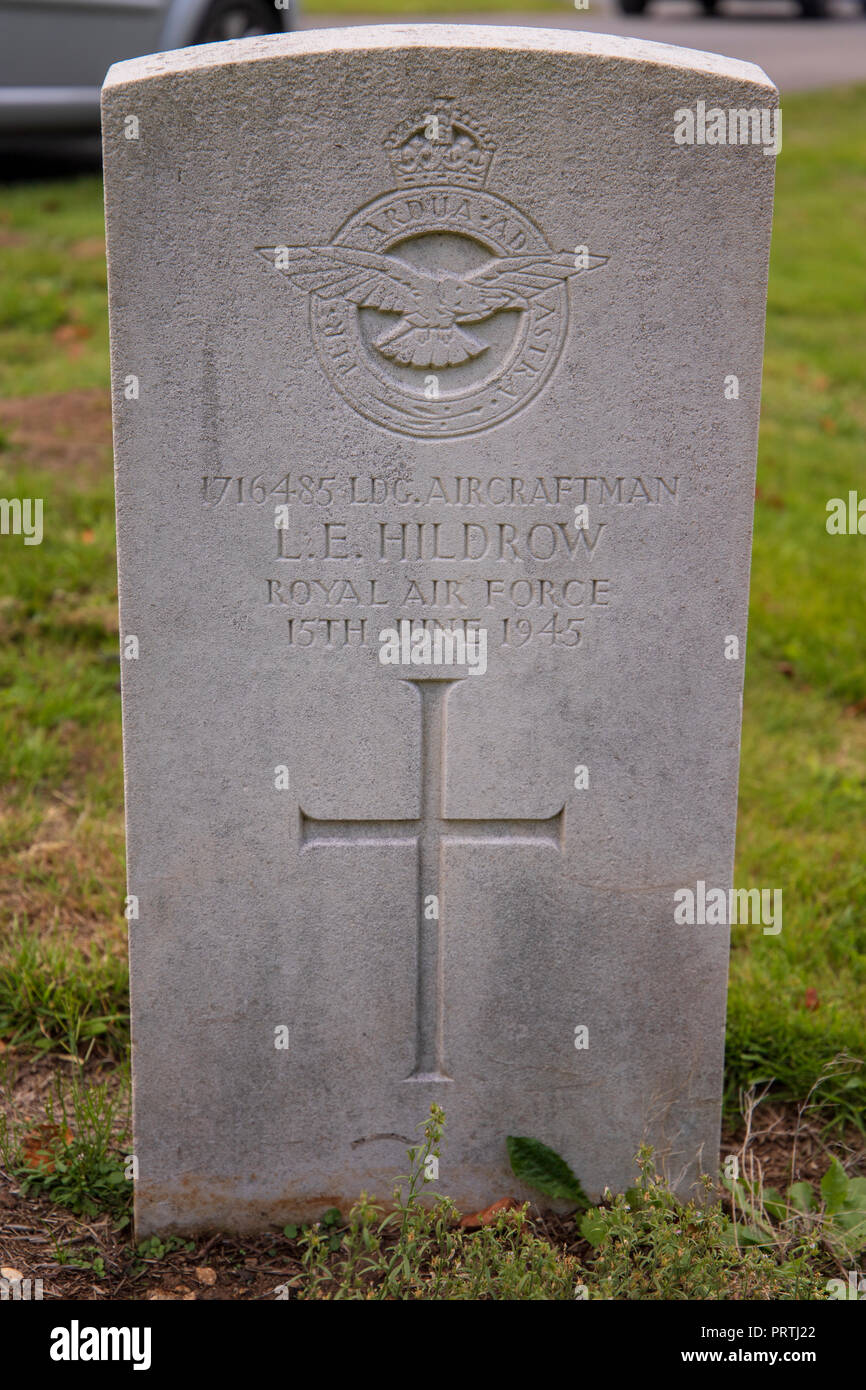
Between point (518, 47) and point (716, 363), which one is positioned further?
point (716, 363)

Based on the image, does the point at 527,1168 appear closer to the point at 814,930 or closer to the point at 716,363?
the point at 814,930

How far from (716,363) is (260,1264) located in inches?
72.0

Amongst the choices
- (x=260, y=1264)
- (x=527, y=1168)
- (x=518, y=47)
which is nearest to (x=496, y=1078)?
(x=527, y=1168)

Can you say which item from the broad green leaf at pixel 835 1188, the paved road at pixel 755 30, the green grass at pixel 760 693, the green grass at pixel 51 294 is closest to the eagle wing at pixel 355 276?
the green grass at pixel 760 693

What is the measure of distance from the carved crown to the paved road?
1263cm

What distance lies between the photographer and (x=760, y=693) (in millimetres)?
4434

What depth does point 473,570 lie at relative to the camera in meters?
2.34

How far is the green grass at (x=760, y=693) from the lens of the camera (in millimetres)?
3119

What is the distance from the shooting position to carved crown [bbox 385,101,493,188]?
211cm

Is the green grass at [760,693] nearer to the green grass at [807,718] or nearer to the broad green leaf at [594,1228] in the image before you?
the green grass at [807,718]

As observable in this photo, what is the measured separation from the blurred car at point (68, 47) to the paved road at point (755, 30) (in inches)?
265

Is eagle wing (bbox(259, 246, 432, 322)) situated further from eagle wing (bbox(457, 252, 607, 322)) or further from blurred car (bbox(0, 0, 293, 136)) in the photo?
blurred car (bbox(0, 0, 293, 136))

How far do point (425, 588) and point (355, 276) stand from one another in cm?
53

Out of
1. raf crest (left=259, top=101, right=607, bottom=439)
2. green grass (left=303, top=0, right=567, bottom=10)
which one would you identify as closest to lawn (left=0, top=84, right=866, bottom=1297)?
raf crest (left=259, top=101, right=607, bottom=439)
